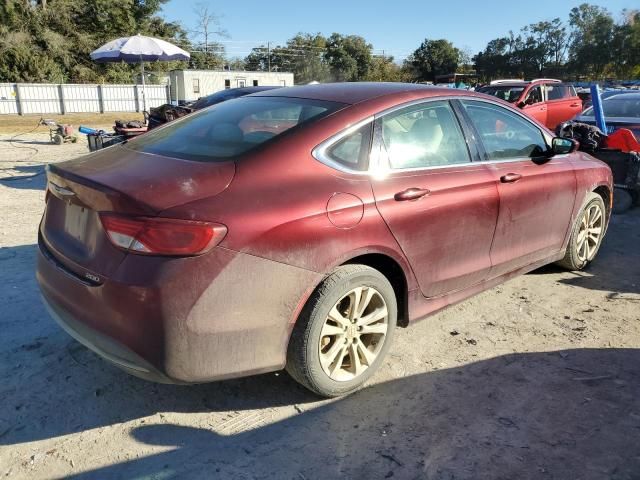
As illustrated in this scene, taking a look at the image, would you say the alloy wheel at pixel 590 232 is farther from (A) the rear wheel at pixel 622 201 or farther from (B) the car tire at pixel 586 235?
(A) the rear wheel at pixel 622 201

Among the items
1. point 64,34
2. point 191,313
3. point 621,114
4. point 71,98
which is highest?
point 64,34

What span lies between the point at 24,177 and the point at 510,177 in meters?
8.83

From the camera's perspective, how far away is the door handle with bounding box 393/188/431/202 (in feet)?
9.93

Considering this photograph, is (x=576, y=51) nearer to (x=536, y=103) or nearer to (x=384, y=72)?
(x=384, y=72)

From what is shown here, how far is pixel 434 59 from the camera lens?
6569cm

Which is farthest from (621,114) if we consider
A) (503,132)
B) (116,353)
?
(116,353)

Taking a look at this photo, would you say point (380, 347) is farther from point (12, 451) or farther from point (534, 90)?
A: point (534, 90)

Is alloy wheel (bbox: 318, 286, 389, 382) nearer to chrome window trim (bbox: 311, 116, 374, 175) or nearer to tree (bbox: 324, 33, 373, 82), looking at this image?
chrome window trim (bbox: 311, 116, 374, 175)

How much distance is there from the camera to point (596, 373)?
328 centimetres

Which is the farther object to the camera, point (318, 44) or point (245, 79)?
point (318, 44)

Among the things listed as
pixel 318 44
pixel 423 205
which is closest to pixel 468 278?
pixel 423 205

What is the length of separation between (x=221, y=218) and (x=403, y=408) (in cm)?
144

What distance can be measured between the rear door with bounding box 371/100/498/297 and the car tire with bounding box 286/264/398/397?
1.08ft

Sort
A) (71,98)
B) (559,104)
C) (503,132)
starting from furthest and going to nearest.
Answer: (71,98), (559,104), (503,132)
